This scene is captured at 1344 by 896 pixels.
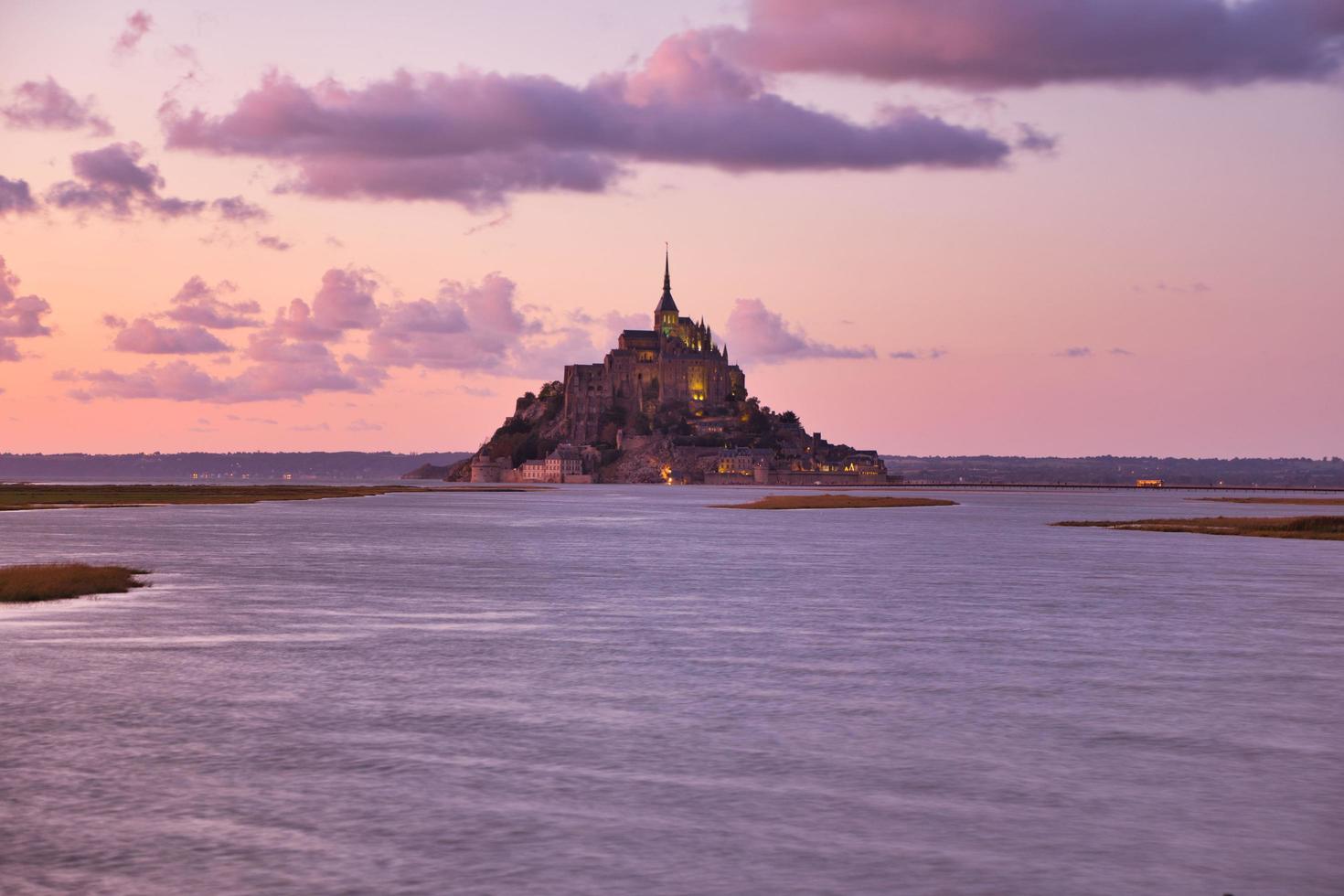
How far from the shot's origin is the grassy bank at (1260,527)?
7669 cm

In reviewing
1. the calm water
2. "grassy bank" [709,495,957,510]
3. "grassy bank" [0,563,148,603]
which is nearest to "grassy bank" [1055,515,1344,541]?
the calm water

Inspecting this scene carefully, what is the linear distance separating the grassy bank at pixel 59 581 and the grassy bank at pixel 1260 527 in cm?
6256

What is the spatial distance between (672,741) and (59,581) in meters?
27.3

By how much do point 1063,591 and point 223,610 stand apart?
2663 centimetres

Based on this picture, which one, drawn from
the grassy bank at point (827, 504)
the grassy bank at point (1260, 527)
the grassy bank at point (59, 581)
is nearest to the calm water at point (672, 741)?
the grassy bank at point (59, 581)

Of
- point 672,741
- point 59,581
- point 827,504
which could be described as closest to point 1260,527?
point 827,504

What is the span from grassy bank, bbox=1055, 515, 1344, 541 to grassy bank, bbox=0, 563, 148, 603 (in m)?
62.6

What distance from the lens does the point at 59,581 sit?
39.3 metres

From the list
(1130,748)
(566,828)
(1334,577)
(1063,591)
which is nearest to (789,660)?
(1130,748)

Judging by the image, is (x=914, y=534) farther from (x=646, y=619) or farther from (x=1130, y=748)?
(x=1130, y=748)

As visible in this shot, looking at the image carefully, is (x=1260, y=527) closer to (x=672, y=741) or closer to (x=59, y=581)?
(x=59, y=581)

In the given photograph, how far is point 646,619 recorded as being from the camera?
35312mm

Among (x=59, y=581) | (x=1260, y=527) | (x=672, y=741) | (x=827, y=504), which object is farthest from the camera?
(x=827, y=504)

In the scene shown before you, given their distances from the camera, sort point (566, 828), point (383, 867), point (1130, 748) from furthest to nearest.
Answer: point (1130, 748)
point (566, 828)
point (383, 867)
